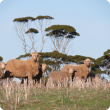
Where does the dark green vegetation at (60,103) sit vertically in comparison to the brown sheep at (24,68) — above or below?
below

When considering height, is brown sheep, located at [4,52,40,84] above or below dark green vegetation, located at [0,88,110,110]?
above

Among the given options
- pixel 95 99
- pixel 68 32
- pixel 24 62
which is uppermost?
pixel 68 32

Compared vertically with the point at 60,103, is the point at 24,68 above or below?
above

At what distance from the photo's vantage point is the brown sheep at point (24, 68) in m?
12.0

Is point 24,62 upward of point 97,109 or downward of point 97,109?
upward

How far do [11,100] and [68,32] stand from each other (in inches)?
898

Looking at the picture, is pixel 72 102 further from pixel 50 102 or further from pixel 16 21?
pixel 16 21

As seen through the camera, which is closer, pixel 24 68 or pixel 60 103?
pixel 60 103

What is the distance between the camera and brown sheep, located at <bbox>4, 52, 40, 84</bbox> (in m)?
12.0

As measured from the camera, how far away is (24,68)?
12242 millimetres

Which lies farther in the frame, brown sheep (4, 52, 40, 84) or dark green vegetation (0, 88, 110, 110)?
brown sheep (4, 52, 40, 84)

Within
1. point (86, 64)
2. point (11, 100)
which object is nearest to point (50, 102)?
point (11, 100)

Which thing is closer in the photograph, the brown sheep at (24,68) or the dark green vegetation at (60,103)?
the dark green vegetation at (60,103)

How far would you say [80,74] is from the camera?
45.6ft
